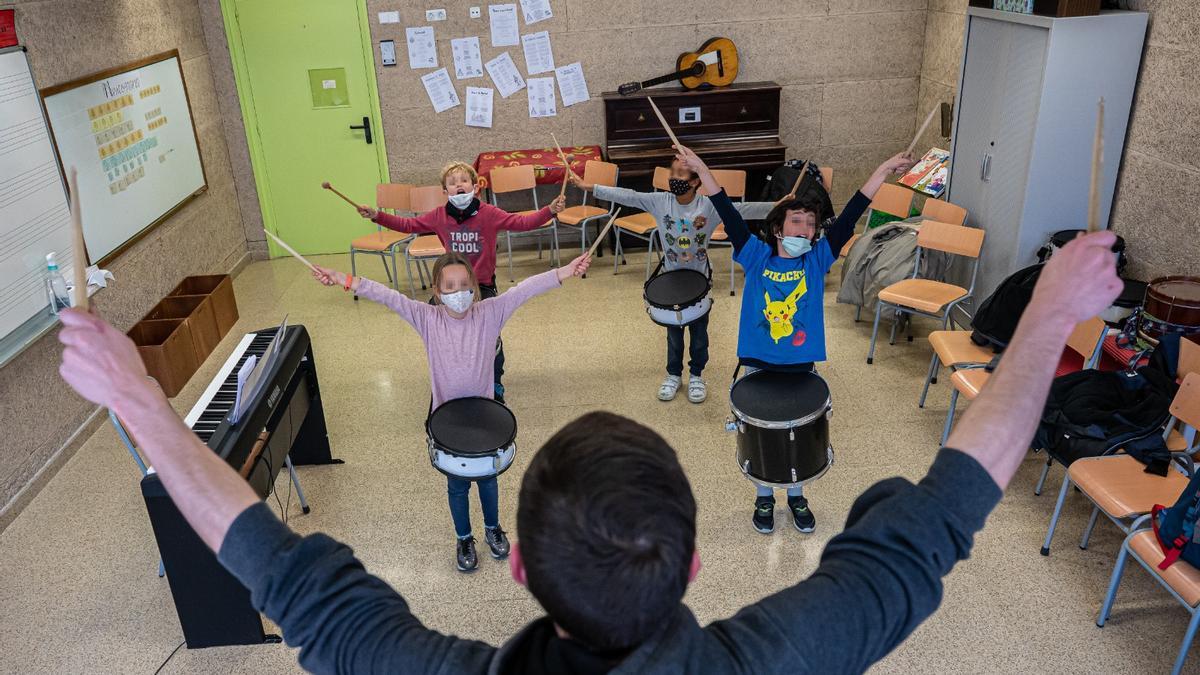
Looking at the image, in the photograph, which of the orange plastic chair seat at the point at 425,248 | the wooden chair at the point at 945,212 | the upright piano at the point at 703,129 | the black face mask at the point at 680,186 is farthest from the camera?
the upright piano at the point at 703,129

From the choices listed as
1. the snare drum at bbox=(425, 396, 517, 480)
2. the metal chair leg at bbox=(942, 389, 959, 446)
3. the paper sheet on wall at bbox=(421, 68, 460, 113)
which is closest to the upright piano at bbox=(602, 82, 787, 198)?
the paper sheet on wall at bbox=(421, 68, 460, 113)

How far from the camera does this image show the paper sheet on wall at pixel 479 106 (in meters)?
7.48

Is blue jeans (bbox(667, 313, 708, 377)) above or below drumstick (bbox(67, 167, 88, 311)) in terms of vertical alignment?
below

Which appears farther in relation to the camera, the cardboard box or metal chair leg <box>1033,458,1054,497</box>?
the cardboard box

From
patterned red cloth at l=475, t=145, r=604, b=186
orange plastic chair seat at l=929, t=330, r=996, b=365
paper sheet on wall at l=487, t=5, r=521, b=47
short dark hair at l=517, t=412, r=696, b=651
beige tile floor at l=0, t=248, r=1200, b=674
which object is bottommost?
beige tile floor at l=0, t=248, r=1200, b=674

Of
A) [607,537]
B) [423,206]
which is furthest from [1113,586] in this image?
[423,206]

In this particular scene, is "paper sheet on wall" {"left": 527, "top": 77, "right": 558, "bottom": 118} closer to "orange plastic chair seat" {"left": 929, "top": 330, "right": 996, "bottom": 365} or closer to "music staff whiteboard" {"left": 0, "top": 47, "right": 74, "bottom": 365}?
"music staff whiteboard" {"left": 0, "top": 47, "right": 74, "bottom": 365}

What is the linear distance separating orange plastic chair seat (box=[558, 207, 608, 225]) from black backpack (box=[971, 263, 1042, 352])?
3320 millimetres

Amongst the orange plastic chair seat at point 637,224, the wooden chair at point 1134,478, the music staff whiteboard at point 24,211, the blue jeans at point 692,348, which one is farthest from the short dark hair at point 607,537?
the orange plastic chair seat at point 637,224

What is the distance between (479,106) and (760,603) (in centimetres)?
698

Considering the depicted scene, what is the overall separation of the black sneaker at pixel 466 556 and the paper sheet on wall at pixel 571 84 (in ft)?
15.8

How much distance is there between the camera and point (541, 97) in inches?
296

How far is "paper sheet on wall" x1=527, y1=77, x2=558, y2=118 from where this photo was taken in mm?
7477

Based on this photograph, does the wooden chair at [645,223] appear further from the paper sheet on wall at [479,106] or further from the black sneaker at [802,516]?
the black sneaker at [802,516]
